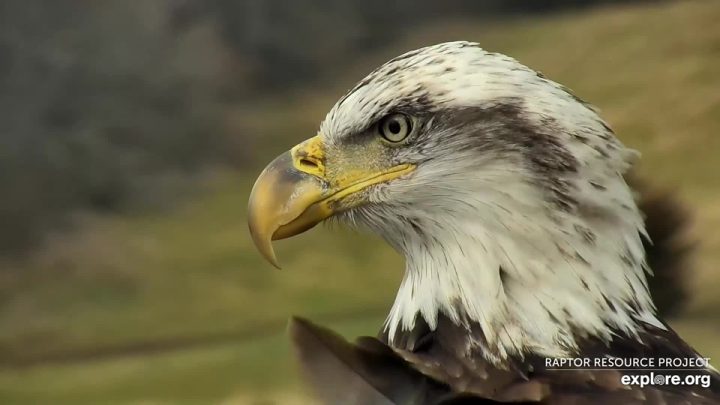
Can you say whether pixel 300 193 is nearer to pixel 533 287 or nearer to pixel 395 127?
pixel 395 127

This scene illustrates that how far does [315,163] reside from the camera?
141 cm

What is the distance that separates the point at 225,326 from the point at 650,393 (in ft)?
5.64

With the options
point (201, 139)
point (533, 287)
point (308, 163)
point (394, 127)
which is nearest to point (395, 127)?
point (394, 127)

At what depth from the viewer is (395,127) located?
1361 mm

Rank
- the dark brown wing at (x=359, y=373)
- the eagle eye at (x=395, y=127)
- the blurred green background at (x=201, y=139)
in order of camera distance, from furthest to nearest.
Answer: the blurred green background at (x=201, y=139), the eagle eye at (x=395, y=127), the dark brown wing at (x=359, y=373)

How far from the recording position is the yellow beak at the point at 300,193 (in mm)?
1384

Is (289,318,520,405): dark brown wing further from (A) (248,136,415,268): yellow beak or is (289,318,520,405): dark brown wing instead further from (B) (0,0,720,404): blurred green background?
(B) (0,0,720,404): blurred green background

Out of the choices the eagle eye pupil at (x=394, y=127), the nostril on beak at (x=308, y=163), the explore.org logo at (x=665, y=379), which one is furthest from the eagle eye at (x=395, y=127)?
the explore.org logo at (x=665, y=379)

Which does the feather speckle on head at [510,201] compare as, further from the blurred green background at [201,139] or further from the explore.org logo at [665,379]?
the blurred green background at [201,139]

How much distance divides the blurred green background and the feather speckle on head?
136 centimetres

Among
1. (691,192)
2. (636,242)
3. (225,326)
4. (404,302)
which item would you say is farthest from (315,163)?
(691,192)

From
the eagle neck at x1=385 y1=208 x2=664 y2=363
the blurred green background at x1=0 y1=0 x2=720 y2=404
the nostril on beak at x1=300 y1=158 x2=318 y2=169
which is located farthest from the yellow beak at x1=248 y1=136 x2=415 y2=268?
the blurred green background at x1=0 y1=0 x2=720 y2=404

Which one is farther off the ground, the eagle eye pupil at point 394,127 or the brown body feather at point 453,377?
the eagle eye pupil at point 394,127

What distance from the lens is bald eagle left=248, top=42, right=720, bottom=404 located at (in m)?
1.24
